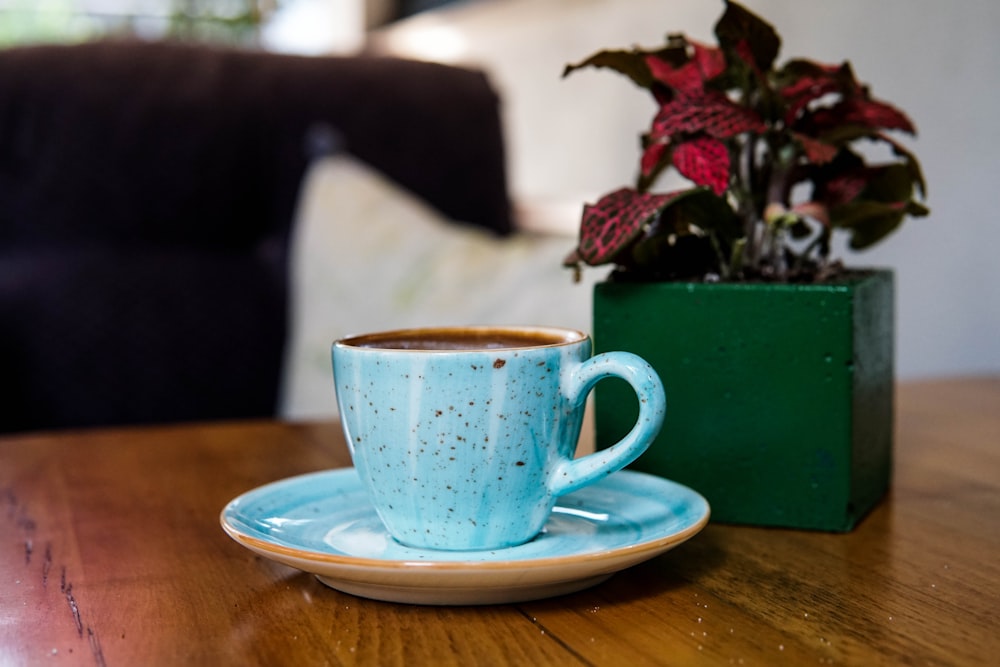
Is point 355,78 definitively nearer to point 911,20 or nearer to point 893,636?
point 911,20

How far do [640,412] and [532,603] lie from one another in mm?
103

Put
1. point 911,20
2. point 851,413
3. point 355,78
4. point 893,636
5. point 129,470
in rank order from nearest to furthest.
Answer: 1. point 893,636
2. point 851,413
3. point 129,470
4. point 911,20
5. point 355,78

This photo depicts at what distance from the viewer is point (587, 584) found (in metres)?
0.46

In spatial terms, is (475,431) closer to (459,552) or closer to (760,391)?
(459,552)

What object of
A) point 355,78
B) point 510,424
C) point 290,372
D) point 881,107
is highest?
point 355,78

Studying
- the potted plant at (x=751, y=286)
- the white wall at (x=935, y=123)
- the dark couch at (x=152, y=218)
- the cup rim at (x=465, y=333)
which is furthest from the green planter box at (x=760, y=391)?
the dark couch at (x=152, y=218)

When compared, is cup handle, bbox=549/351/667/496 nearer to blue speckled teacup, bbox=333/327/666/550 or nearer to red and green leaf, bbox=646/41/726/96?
blue speckled teacup, bbox=333/327/666/550

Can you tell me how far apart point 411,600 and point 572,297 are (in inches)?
30.3

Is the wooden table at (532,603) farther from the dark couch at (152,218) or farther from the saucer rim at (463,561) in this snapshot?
the dark couch at (152,218)

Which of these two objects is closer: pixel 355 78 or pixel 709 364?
pixel 709 364

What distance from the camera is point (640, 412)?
0.48 metres

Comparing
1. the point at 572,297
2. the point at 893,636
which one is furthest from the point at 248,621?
the point at 572,297

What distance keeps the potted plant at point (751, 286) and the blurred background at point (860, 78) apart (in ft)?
2.09

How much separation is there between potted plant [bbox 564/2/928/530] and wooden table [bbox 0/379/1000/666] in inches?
1.6
